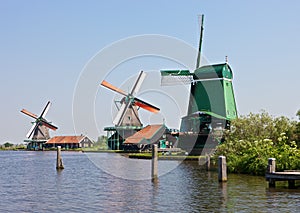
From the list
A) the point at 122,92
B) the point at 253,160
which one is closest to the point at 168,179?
the point at 253,160

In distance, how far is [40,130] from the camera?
138000 mm

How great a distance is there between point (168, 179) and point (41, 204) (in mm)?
12548

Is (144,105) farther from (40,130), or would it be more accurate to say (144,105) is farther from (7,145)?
(7,145)

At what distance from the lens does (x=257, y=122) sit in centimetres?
4069

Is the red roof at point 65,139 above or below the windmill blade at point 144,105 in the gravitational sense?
below

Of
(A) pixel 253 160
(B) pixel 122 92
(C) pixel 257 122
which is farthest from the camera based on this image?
(B) pixel 122 92

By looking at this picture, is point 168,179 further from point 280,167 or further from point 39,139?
point 39,139

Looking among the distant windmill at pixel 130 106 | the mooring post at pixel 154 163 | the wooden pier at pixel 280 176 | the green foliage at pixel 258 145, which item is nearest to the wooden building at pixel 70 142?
the distant windmill at pixel 130 106

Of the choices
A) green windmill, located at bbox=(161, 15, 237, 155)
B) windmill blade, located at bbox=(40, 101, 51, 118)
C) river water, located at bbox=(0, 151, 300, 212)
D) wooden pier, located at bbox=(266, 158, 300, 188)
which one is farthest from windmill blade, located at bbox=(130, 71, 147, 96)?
wooden pier, located at bbox=(266, 158, 300, 188)

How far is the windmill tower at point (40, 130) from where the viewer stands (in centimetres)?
13412

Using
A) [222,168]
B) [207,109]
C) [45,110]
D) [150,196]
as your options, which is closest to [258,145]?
[222,168]

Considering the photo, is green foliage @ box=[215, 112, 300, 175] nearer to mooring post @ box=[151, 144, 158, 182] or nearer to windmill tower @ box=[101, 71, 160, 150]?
mooring post @ box=[151, 144, 158, 182]

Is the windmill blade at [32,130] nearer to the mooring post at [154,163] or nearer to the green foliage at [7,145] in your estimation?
the green foliage at [7,145]

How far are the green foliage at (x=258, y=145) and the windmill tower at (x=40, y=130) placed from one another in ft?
326
